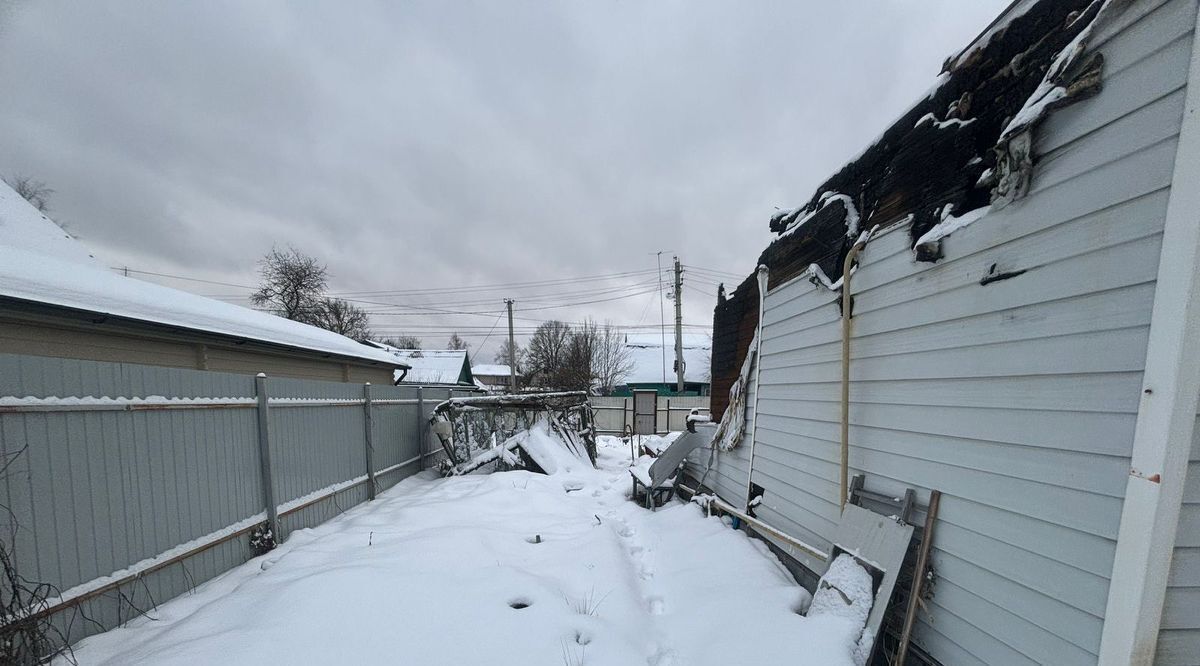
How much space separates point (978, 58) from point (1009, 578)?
251 cm

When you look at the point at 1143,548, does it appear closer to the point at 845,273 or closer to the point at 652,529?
the point at 845,273

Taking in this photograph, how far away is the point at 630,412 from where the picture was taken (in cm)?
1772

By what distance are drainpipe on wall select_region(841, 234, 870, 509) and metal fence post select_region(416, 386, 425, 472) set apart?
22.6 ft

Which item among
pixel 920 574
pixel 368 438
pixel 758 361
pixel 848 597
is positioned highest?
Answer: pixel 758 361

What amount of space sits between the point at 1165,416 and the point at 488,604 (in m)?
3.23

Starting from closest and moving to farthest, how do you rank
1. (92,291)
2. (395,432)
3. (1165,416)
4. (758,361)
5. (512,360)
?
(1165,416) < (758,361) < (92,291) < (395,432) < (512,360)

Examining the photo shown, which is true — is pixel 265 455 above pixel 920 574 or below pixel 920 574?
above

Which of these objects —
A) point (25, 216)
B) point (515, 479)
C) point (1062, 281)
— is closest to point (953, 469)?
point (1062, 281)

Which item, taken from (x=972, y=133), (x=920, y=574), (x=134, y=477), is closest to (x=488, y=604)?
(x=134, y=477)

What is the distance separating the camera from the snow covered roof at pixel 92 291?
4.79 metres

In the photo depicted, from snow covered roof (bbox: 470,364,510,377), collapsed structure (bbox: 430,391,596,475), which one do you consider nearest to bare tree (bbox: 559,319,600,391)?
collapsed structure (bbox: 430,391,596,475)

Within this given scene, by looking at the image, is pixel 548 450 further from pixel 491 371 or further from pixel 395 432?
pixel 491 371

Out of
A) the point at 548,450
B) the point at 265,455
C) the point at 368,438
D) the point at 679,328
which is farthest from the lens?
the point at 679,328

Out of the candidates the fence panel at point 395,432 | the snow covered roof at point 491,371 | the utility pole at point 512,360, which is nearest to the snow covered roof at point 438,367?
the utility pole at point 512,360
